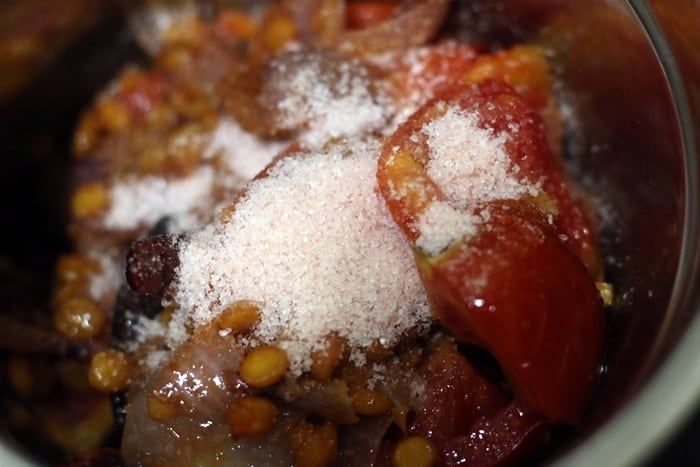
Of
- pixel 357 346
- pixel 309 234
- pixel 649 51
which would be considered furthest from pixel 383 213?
pixel 649 51

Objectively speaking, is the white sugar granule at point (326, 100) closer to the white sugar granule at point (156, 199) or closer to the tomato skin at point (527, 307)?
the white sugar granule at point (156, 199)

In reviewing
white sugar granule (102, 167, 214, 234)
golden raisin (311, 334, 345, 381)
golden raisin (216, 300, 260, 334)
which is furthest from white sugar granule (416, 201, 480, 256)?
white sugar granule (102, 167, 214, 234)

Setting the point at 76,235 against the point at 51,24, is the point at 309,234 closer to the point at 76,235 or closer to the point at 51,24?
the point at 76,235

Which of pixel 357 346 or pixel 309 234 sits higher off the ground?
pixel 309 234

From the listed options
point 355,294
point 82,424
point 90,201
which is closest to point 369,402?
point 355,294

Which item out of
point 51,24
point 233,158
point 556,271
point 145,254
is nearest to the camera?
point 556,271
